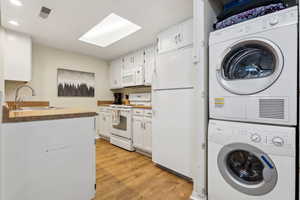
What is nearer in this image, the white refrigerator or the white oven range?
the white refrigerator

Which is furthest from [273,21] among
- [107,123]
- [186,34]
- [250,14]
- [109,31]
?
[107,123]

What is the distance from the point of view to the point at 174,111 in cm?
188

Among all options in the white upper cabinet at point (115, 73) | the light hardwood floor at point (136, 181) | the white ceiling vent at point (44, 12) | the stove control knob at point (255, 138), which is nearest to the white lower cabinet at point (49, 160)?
the light hardwood floor at point (136, 181)

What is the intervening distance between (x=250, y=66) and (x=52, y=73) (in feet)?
12.6

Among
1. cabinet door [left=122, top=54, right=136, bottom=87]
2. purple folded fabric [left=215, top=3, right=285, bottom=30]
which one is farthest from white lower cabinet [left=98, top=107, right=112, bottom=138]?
purple folded fabric [left=215, top=3, right=285, bottom=30]

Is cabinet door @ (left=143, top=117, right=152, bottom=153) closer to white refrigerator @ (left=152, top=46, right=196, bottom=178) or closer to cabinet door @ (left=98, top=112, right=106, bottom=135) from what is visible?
white refrigerator @ (left=152, top=46, right=196, bottom=178)

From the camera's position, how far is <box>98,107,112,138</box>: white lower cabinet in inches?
139

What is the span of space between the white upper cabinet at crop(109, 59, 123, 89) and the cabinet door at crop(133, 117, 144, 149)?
1.47m

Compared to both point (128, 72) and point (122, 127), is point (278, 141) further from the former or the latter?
point (128, 72)

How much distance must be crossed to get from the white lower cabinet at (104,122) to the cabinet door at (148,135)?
1.30 metres

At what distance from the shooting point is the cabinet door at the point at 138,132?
2633mm

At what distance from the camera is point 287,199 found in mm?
875

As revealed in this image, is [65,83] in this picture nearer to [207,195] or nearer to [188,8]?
[188,8]

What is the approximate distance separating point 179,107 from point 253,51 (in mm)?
990
